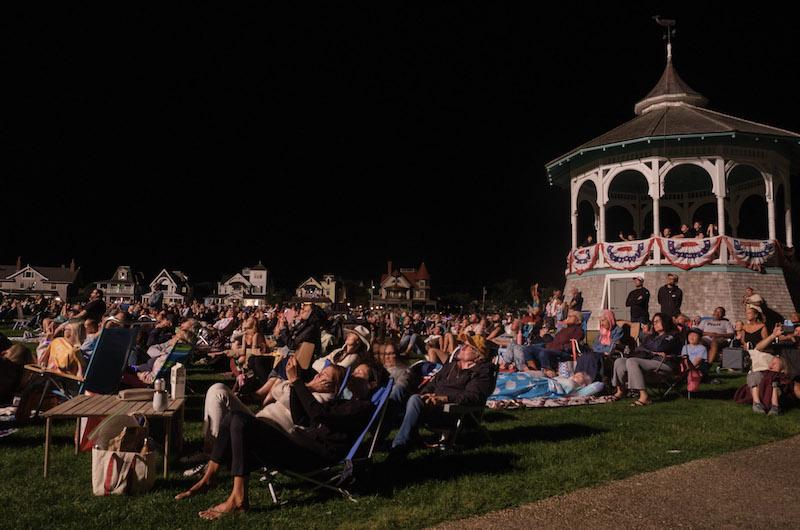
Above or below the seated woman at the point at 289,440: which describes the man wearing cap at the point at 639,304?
above

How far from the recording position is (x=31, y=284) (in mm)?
96625

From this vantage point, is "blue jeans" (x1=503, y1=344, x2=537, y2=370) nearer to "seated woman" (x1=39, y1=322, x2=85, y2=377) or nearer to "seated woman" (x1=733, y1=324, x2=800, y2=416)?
"seated woman" (x1=733, y1=324, x2=800, y2=416)

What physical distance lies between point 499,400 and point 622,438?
2603 mm

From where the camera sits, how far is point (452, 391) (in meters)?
6.23

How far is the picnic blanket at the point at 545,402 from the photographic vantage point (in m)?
8.44

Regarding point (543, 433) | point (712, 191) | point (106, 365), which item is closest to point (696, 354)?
point (543, 433)

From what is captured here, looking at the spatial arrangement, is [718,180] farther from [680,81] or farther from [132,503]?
[132,503]

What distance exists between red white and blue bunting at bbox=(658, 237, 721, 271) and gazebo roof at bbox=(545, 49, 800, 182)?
3.75 m

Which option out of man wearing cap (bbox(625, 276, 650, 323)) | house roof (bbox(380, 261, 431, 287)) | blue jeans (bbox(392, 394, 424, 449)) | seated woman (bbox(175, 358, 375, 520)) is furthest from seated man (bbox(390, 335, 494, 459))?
house roof (bbox(380, 261, 431, 287))

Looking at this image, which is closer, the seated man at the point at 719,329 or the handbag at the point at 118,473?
the handbag at the point at 118,473

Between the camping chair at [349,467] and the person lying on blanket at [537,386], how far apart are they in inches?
183

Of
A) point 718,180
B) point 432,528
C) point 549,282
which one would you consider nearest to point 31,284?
point 549,282

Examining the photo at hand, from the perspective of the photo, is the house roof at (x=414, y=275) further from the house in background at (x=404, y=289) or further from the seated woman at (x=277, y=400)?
the seated woman at (x=277, y=400)

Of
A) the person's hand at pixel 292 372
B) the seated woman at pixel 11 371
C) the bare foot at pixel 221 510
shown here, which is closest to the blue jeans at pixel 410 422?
the person's hand at pixel 292 372
